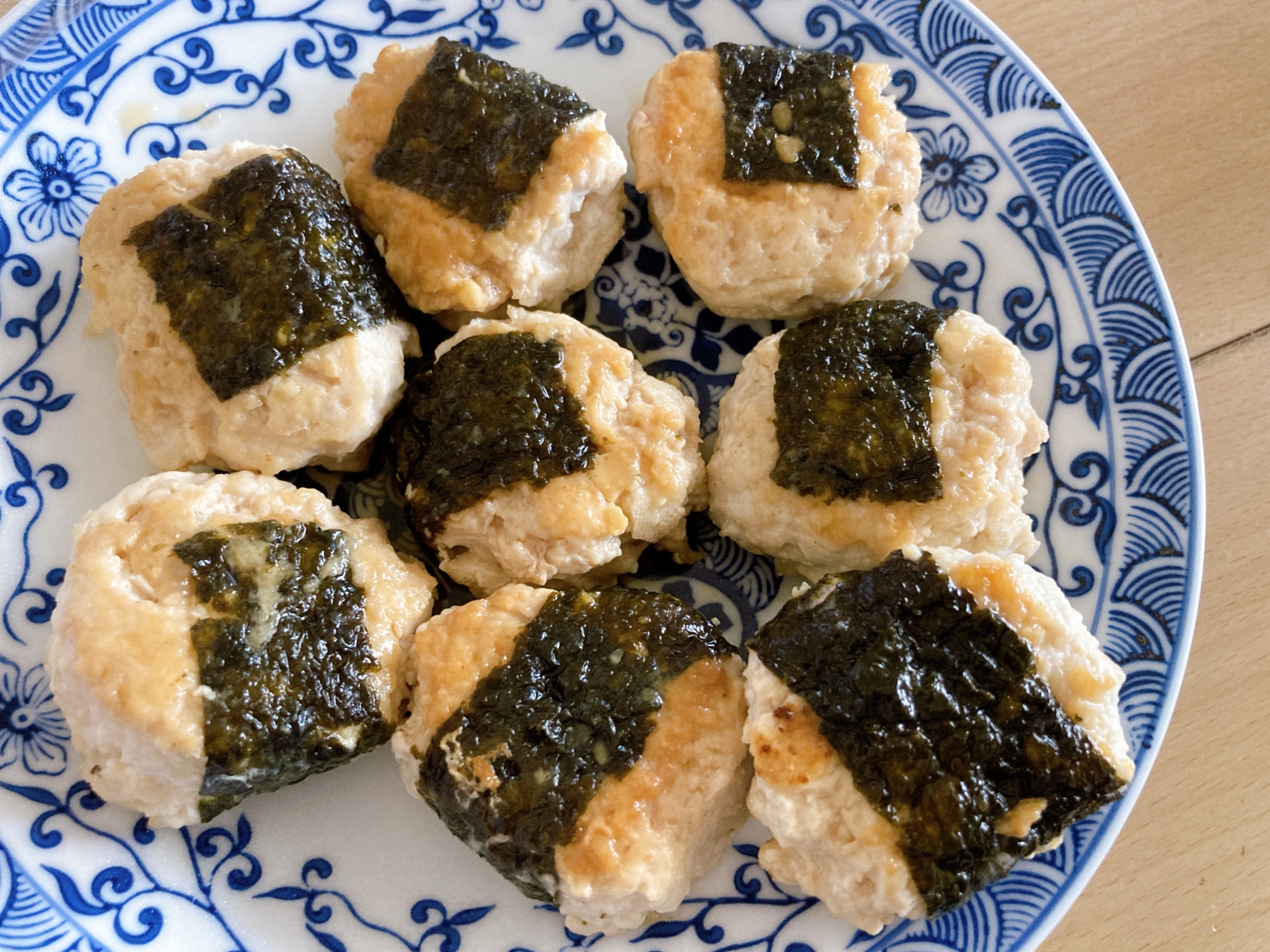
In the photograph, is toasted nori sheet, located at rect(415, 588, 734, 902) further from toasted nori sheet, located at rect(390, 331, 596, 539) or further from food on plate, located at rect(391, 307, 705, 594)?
toasted nori sheet, located at rect(390, 331, 596, 539)

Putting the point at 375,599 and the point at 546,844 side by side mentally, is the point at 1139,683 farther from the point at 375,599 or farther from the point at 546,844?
the point at 375,599

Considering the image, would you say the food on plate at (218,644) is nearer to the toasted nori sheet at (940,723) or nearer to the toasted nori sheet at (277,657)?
the toasted nori sheet at (277,657)

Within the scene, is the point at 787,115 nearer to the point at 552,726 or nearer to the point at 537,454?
the point at 537,454

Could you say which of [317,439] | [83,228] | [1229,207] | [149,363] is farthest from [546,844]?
[1229,207]

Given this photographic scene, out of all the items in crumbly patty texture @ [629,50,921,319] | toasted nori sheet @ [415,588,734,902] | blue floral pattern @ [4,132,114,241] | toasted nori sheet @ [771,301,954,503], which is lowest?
toasted nori sheet @ [415,588,734,902]

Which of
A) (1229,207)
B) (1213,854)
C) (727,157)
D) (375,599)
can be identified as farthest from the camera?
(1229,207)

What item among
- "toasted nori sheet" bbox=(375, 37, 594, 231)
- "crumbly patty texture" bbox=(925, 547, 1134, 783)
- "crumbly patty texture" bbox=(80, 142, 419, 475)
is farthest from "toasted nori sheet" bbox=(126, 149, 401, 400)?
"crumbly patty texture" bbox=(925, 547, 1134, 783)
